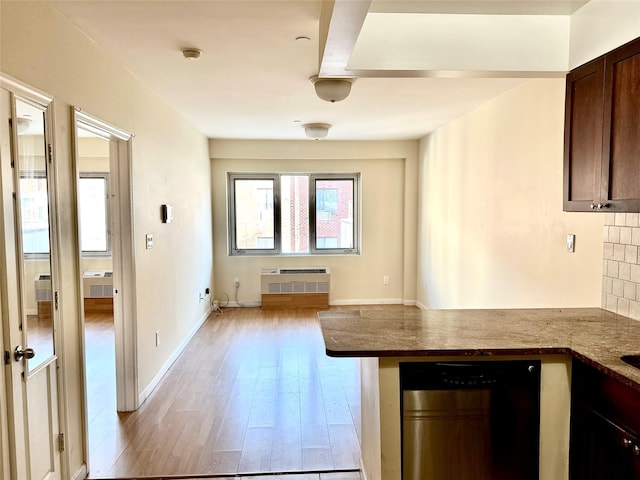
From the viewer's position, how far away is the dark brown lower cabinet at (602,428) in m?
1.48

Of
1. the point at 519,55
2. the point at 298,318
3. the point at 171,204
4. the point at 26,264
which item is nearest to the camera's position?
the point at 26,264

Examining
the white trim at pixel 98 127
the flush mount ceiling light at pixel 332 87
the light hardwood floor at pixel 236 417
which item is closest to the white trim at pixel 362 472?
the light hardwood floor at pixel 236 417

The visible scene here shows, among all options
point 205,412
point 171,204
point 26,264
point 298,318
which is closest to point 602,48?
point 26,264

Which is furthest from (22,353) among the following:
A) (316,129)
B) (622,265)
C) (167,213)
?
(316,129)

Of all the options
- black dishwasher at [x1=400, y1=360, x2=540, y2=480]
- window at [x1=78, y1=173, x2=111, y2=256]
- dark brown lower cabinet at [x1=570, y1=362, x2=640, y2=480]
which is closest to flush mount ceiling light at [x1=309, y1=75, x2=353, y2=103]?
black dishwasher at [x1=400, y1=360, x2=540, y2=480]

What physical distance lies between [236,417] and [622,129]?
2.84 metres

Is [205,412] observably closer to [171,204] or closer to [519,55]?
[171,204]

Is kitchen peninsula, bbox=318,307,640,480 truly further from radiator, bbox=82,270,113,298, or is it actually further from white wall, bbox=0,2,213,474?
radiator, bbox=82,270,113,298

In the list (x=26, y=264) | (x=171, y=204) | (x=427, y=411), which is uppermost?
(x=171, y=204)

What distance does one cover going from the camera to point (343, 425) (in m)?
2.90

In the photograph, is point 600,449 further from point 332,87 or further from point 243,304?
point 243,304

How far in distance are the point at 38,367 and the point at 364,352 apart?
1509 millimetres

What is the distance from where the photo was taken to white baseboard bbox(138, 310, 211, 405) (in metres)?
3.31

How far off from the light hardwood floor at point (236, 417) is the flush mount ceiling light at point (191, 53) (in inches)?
95.2
